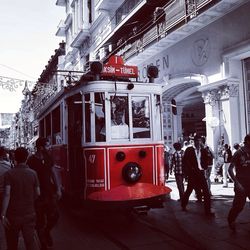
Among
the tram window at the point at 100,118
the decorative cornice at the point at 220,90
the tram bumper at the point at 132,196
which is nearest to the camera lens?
the tram bumper at the point at 132,196

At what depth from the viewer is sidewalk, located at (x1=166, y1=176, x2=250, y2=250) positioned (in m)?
5.69

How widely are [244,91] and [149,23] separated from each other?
7.91 m

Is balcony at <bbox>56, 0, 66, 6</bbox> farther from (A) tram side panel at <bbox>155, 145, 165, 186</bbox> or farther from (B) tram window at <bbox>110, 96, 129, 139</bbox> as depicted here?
(A) tram side panel at <bbox>155, 145, 165, 186</bbox>

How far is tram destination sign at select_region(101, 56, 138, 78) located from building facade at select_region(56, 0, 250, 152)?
2.27 m

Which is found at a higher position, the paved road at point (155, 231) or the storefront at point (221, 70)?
the storefront at point (221, 70)

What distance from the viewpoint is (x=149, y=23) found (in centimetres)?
1952

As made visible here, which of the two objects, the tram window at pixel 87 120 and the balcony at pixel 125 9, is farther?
the balcony at pixel 125 9

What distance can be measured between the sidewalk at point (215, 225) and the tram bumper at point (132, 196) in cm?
80

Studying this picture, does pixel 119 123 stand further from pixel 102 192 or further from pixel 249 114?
pixel 249 114

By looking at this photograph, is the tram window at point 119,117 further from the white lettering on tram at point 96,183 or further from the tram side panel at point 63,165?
the tram side panel at point 63,165

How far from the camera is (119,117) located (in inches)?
287

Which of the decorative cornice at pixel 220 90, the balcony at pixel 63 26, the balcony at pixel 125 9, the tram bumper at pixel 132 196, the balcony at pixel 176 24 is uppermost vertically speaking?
the balcony at pixel 63 26

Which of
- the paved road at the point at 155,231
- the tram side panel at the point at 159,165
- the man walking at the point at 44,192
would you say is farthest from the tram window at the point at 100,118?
the paved road at the point at 155,231

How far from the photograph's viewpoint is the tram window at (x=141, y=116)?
24.3 feet
